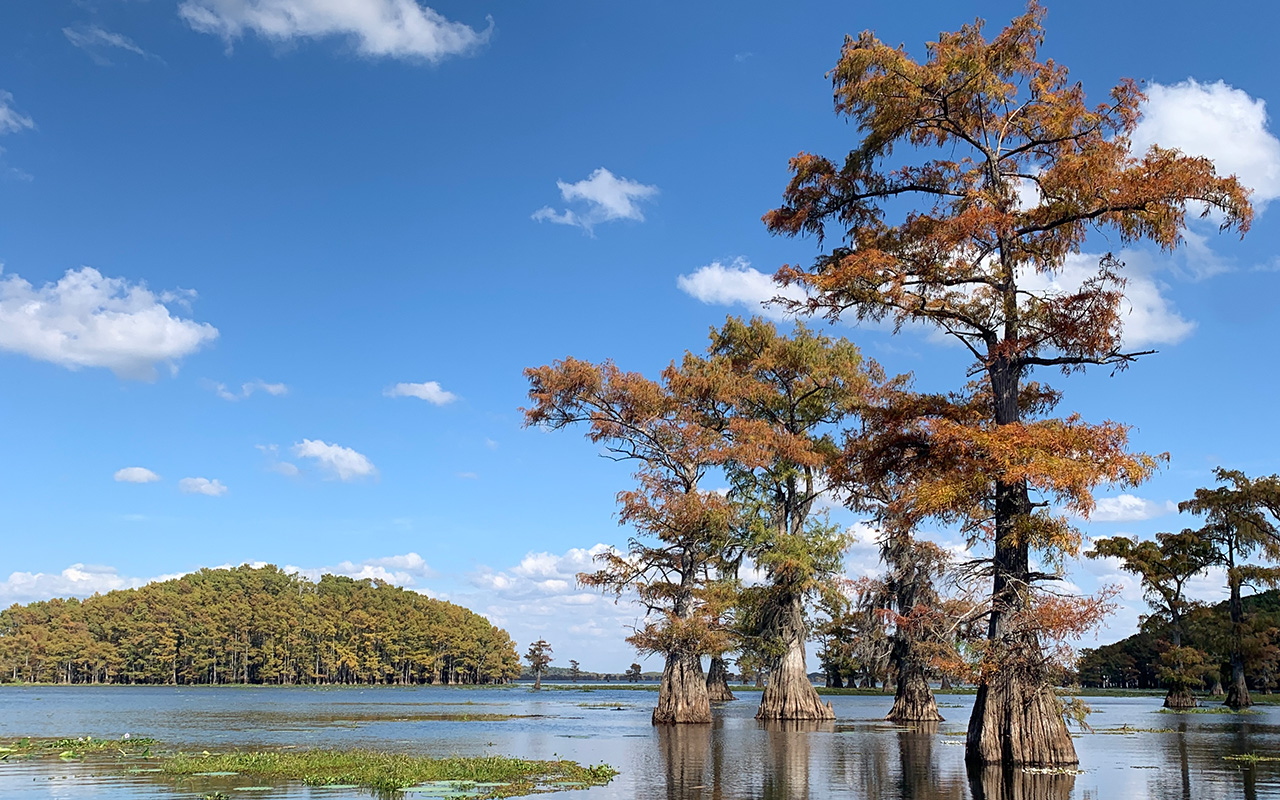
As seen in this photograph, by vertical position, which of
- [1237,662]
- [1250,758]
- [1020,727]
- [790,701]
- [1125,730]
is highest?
[1020,727]

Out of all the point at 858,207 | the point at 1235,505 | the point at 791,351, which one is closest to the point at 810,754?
the point at 858,207

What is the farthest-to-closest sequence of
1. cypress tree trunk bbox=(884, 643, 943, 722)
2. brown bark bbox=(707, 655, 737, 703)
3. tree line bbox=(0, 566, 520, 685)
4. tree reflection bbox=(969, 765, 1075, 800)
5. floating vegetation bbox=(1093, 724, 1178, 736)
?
tree line bbox=(0, 566, 520, 685) < brown bark bbox=(707, 655, 737, 703) < cypress tree trunk bbox=(884, 643, 943, 722) < floating vegetation bbox=(1093, 724, 1178, 736) < tree reflection bbox=(969, 765, 1075, 800)

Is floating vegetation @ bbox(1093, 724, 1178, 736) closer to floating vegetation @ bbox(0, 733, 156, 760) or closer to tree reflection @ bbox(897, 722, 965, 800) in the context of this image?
tree reflection @ bbox(897, 722, 965, 800)

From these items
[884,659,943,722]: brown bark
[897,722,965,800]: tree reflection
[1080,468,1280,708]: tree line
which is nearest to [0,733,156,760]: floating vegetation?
[897,722,965,800]: tree reflection

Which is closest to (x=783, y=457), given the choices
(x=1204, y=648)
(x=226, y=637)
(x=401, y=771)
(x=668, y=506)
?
(x=668, y=506)

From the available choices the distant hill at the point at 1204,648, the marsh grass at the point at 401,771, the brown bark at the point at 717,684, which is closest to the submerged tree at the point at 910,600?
the distant hill at the point at 1204,648

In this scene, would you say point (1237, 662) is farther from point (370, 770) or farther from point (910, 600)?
point (370, 770)

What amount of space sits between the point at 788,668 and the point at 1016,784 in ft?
83.1

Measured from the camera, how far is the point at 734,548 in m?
43.7

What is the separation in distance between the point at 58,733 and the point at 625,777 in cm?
2449

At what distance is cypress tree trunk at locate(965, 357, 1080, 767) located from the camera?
22641 mm

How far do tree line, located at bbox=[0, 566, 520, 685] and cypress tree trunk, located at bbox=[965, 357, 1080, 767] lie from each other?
147m

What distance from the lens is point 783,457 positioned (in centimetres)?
4516

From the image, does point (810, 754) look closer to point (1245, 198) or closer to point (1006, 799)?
point (1006, 799)
